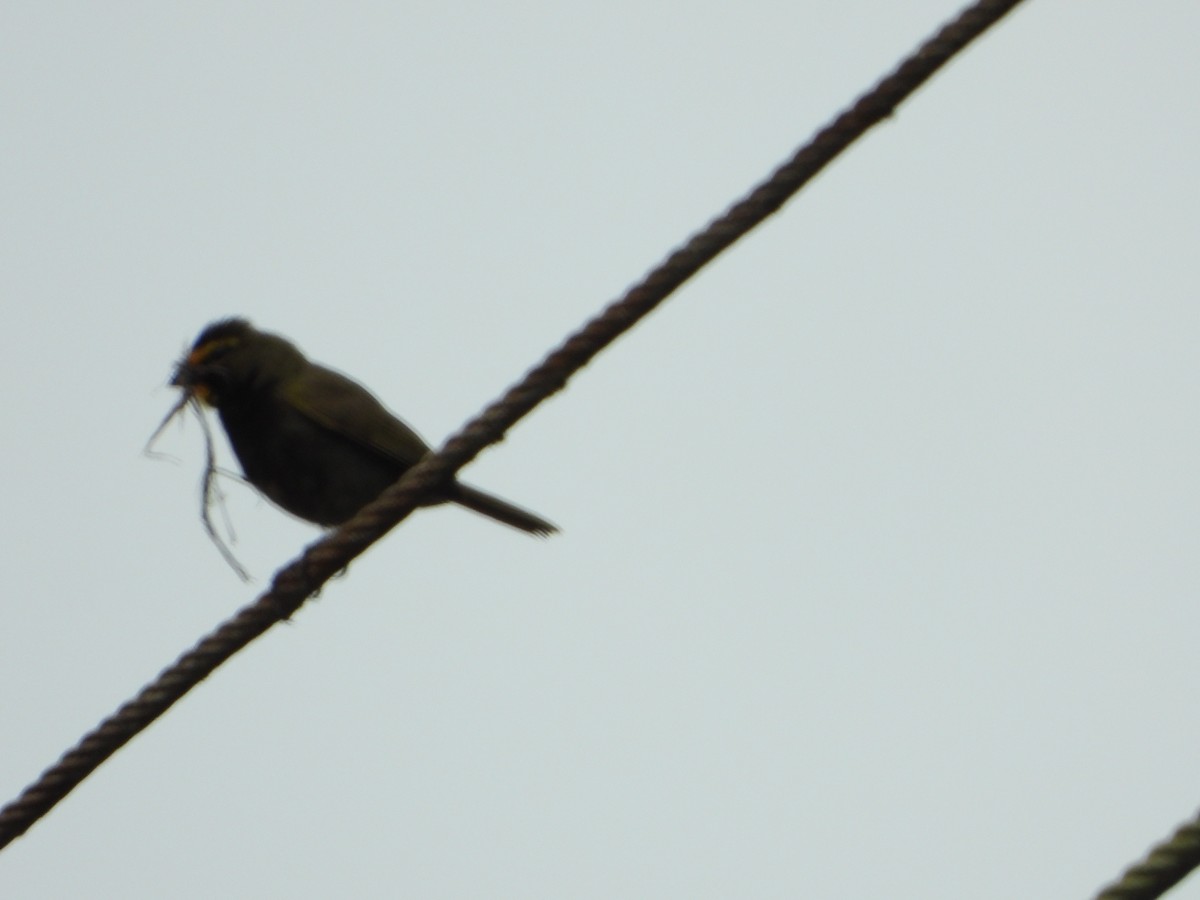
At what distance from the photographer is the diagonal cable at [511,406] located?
2.72 meters

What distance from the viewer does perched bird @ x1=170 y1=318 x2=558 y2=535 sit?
6020 millimetres

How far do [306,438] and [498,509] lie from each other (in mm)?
778

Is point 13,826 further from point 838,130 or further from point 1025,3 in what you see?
point 1025,3

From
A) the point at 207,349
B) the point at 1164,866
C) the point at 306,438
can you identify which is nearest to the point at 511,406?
the point at 1164,866

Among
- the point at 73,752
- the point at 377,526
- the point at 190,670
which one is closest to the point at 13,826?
the point at 73,752

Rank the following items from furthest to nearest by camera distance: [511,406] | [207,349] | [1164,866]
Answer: [207,349] → [511,406] → [1164,866]

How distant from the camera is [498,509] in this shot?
624 cm

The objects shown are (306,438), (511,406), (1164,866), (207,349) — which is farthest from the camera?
(207,349)

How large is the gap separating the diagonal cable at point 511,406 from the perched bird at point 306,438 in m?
2.05

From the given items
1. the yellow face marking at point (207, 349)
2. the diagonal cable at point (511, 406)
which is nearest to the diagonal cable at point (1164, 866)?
the diagonal cable at point (511, 406)

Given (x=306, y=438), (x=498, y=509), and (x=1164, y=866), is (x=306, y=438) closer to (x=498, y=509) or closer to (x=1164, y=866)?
(x=498, y=509)

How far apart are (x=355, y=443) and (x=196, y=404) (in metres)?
0.62

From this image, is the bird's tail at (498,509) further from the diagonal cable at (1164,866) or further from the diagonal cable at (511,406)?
the diagonal cable at (1164,866)

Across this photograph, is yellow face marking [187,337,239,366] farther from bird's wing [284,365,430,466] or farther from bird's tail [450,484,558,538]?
bird's tail [450,484,558,538]
